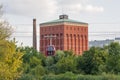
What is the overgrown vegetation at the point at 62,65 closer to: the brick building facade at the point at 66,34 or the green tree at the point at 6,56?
the green tree at the point at 6,56

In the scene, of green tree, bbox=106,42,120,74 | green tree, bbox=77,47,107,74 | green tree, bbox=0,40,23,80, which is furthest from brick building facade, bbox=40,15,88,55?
green tree, bbox=0,40,23,80

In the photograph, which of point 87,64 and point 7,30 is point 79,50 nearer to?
point 87,64

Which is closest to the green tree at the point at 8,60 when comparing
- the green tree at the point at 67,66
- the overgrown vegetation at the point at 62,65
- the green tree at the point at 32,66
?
the overgrown vegetation at the point at 62,65

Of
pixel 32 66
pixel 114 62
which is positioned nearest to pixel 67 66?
pixel 114 62

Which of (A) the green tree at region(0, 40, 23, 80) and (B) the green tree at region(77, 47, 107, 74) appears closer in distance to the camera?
(A) the green tree at region(0, 40, 23, 80)

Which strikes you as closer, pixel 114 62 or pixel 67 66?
pixel 114 62

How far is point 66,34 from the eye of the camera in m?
129

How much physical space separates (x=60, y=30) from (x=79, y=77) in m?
81.7

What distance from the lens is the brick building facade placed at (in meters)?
129

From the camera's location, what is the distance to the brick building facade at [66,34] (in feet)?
423

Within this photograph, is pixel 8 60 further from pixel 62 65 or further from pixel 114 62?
pixel 62 65

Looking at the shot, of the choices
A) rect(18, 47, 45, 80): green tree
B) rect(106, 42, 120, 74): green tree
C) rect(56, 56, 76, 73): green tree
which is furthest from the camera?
rect(56, 56, 76, 73): green tree

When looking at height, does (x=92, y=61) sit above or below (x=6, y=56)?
below

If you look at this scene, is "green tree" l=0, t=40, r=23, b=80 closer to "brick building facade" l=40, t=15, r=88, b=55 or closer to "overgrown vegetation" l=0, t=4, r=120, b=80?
"overgrown vegetation" l=0, t=4, r=120, b=80
